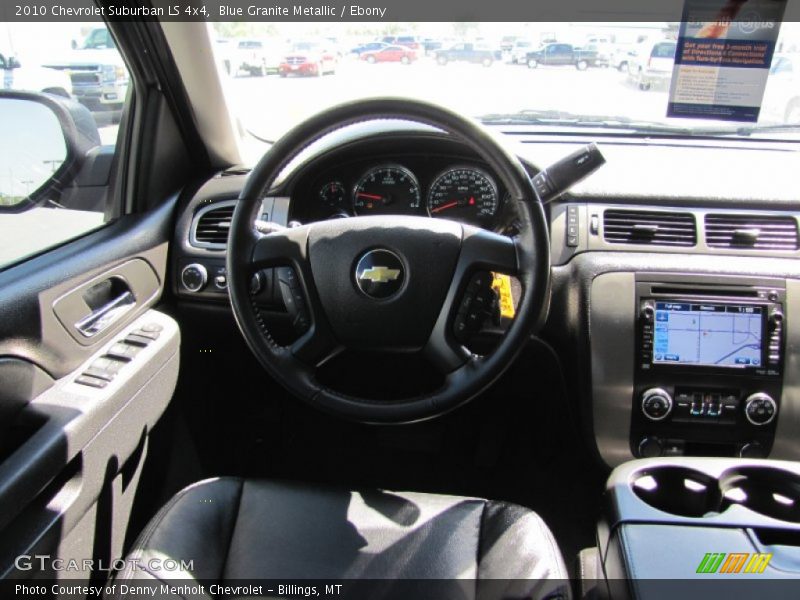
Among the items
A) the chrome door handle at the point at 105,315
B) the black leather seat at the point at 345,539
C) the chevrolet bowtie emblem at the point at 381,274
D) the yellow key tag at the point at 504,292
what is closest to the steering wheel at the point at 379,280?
the chevrolet bowtie emblem at the point at 381,274

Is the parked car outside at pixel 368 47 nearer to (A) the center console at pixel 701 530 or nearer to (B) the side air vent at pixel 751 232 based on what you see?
(B) the side air vent at pixel 751 232

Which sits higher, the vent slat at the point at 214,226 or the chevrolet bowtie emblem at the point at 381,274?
the chevrolet bowtie emblem at the point at 381,274

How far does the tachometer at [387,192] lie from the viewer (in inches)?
85.7

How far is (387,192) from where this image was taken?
2199 millimetres

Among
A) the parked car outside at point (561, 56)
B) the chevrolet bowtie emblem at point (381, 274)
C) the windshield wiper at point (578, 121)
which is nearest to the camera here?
the chevrolet bowtie emblem at point (381, 274)

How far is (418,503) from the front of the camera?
1611mm

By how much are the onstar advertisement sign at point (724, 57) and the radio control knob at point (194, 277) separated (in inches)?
59.0

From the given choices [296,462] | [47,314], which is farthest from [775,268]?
[47,314]

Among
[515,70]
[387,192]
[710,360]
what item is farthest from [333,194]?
[710,360]

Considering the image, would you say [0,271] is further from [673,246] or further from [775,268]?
[775,268]

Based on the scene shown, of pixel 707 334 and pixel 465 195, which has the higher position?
pixel 465 195

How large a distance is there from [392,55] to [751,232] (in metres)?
1.22

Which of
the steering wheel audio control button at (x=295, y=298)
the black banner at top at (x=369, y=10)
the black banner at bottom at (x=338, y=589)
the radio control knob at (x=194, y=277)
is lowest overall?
the black banner at bottom at (x=338, y=589)

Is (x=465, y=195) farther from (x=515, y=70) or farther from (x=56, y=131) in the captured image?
(x=56, y=131)
